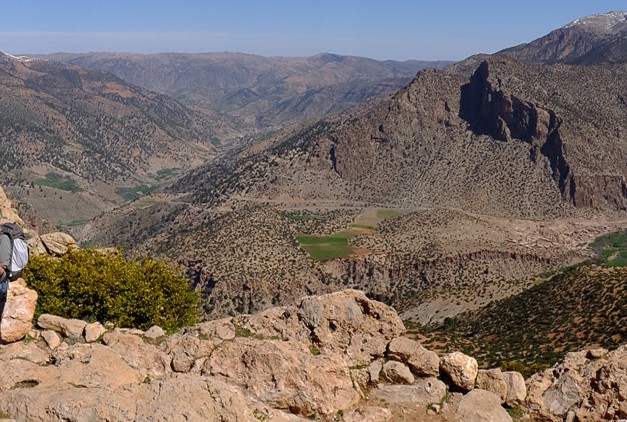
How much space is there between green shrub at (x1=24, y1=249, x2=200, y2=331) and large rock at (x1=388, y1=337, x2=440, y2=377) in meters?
12.3

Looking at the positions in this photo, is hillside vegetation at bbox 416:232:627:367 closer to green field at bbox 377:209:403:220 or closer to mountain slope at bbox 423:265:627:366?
mountain slope at bbox 423:265:627:366

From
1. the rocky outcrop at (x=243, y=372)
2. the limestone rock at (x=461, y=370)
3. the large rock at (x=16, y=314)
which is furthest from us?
the limestone rock at (x=461, y=370)

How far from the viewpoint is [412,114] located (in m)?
185

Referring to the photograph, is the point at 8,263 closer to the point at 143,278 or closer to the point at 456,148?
the point at 143,278

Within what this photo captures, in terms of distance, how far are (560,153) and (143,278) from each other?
146 metres

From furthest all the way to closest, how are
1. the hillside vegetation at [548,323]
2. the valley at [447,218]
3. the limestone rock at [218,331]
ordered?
the valley at [447,218]
the hillside vegetation at [548,323]
the limestone rock at [218,331]

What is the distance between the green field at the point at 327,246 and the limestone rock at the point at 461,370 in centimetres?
8984

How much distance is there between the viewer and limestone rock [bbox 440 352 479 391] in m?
17.9

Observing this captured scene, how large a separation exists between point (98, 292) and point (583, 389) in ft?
67.4

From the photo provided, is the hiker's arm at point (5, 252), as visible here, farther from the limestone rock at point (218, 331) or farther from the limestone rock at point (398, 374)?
the limestone rock at point (398, 374)

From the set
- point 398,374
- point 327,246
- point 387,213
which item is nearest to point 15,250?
point 398,374

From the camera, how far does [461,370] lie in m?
18.0

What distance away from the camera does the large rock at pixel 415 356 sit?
1833 centimetres

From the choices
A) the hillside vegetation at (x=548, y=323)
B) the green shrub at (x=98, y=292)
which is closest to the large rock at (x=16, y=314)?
the green shrub at (x=98, y=292)
